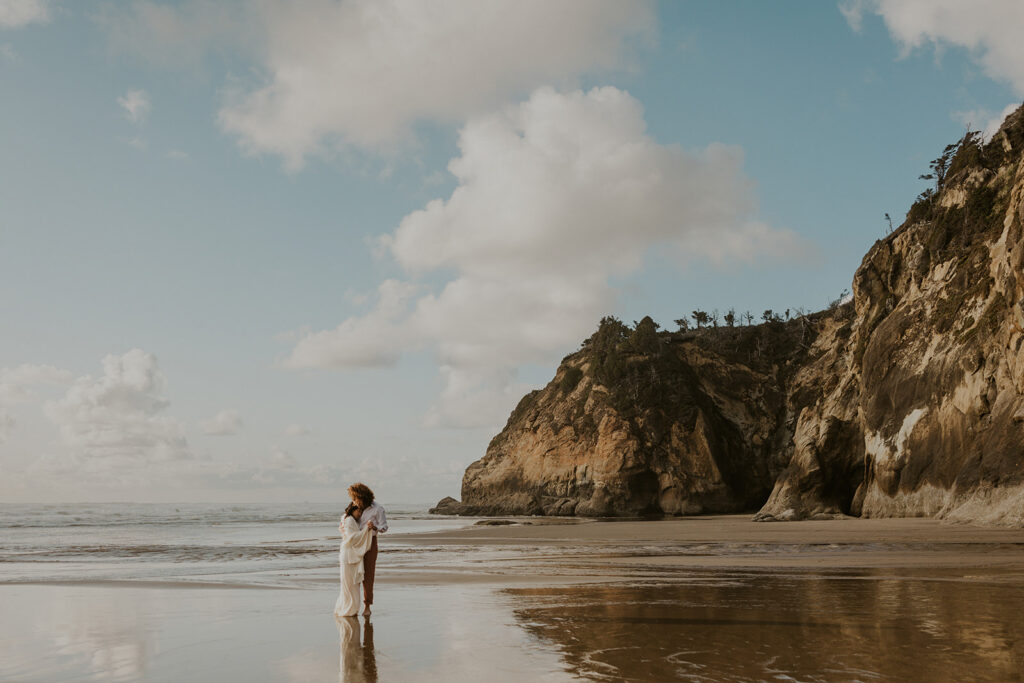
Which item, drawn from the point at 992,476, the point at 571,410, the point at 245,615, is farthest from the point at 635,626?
the point at 571,410

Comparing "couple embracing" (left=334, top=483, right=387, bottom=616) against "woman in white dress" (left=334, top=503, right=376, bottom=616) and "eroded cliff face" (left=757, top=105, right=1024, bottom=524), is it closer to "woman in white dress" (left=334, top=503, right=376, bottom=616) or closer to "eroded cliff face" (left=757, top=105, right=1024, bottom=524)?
"woman in white dress" (left=334, top=503, right=376, bottom=616)

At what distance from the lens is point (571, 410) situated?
66.3m

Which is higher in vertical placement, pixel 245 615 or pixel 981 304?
pixel 981 304

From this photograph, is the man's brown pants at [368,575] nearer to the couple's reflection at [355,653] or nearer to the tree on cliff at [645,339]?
the couple's reflection at [355,653]

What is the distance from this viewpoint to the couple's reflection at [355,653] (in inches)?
233

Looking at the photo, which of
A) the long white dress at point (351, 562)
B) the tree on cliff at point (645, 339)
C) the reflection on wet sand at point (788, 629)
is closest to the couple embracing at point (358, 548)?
the long white dress at point (351, 562)

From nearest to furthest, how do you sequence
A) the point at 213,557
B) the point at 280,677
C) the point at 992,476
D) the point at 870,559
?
the point at 280,677 → the point at 870,559 → the point at 213,557 → the point at 992,476

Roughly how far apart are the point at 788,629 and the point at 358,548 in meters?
5.25

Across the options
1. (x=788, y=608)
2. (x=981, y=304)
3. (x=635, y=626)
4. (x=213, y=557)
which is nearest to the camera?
(x=635, y=626)

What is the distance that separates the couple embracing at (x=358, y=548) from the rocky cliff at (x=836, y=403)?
20.0m

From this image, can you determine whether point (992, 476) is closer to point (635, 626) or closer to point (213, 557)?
point (635, 626)

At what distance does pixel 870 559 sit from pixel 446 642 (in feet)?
39.3

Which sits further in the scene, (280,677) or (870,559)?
(870,559)

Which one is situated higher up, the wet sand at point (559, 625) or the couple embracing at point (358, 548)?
the couple embracing at point (358, 548)
